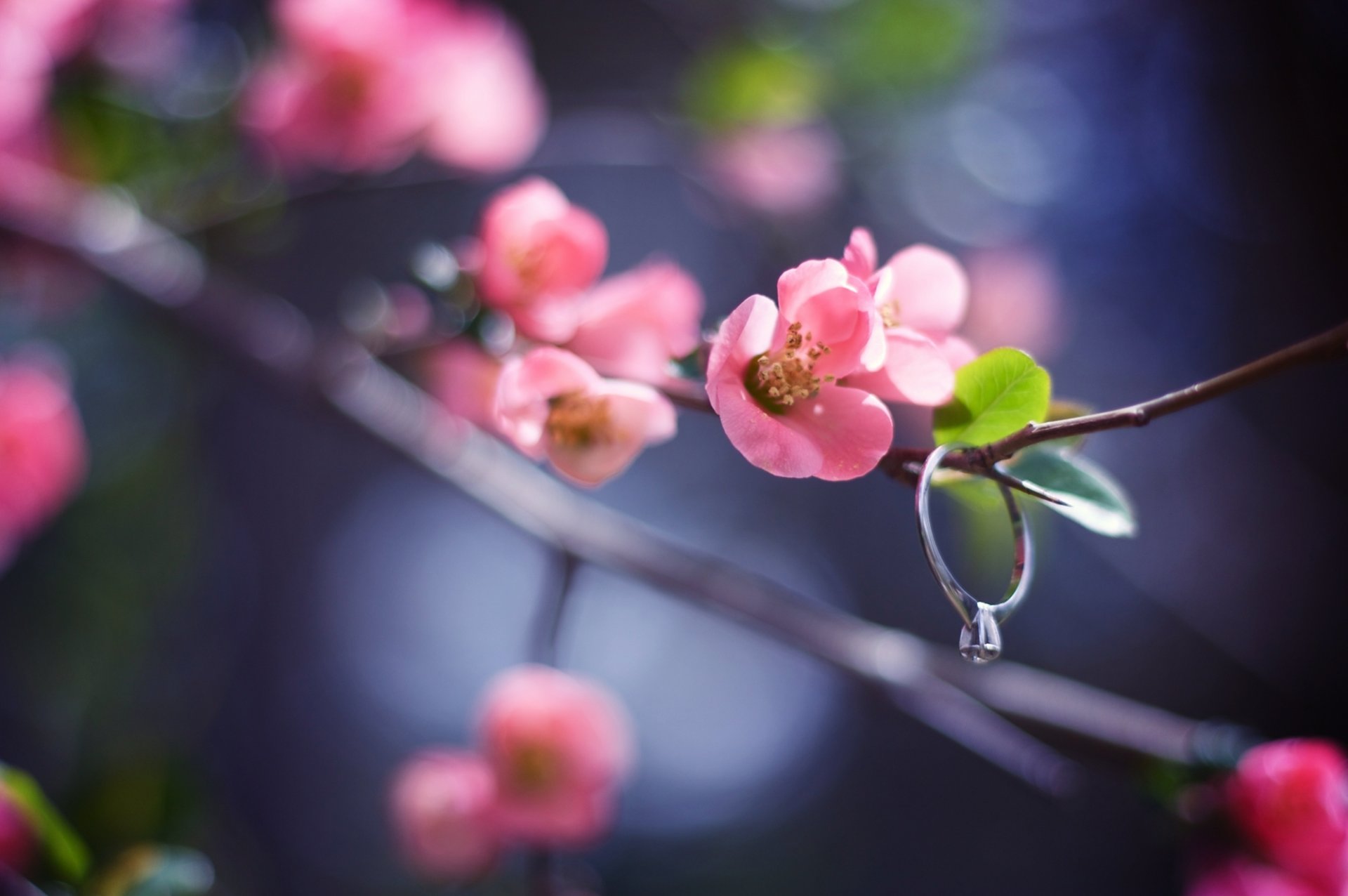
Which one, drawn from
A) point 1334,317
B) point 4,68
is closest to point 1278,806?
point 4,68

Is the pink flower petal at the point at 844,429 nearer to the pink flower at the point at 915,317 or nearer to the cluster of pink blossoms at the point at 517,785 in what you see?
the pink flower at the point at 915,317

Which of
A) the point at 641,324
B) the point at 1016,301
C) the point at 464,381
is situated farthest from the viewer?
the point at 1016,301

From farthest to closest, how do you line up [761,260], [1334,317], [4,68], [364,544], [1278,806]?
[364,544], [1334,317], [761,260], [4,68], [1278,806]

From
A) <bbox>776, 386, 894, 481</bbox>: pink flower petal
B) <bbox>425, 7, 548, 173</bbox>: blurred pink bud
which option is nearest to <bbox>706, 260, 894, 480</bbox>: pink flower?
<bbox>776, 386, 894, 481</bbox>: pink flower petal

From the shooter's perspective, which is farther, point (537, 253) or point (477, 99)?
point (477, 99)

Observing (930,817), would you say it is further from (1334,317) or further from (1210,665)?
(1334,317)

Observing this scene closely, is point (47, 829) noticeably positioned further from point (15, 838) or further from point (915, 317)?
point (915, 317)

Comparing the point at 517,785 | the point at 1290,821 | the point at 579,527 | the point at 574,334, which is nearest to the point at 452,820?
the point at 517,785
